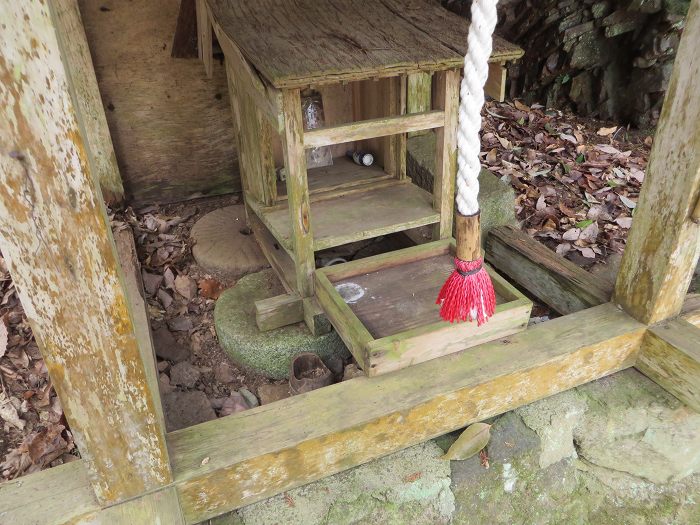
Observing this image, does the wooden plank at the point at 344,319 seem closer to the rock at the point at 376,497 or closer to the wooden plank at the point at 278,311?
the wooden plank at the point at 278,311

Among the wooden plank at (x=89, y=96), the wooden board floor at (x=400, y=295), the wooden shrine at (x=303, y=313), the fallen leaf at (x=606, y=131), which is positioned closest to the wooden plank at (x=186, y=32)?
the wooden plank at (x=89, y=96)

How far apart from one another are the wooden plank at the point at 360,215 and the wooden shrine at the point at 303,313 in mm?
23

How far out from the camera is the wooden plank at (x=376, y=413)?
154 cm

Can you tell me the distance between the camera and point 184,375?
2379 mm

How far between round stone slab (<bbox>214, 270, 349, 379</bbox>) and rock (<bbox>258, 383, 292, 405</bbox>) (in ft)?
0.14

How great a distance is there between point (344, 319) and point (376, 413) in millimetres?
363

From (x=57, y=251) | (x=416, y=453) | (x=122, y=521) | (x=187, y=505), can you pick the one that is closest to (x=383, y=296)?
(x=416, y=453)

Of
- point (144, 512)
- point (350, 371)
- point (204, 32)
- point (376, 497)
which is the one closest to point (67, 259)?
point (144, 512)

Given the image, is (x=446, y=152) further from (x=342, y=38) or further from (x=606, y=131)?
(x=606, y=131)

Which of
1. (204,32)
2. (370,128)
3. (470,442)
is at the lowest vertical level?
(470,442)

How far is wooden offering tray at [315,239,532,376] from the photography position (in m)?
1.76

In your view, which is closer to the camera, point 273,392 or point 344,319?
point 344,319

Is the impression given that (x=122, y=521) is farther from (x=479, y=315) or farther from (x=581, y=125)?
(x=581, y=125)

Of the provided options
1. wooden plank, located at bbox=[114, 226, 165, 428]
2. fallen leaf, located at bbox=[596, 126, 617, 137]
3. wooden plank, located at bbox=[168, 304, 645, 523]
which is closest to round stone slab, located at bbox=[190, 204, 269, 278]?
wooden plank, located at bbox=[114, 226, 165, 428]
